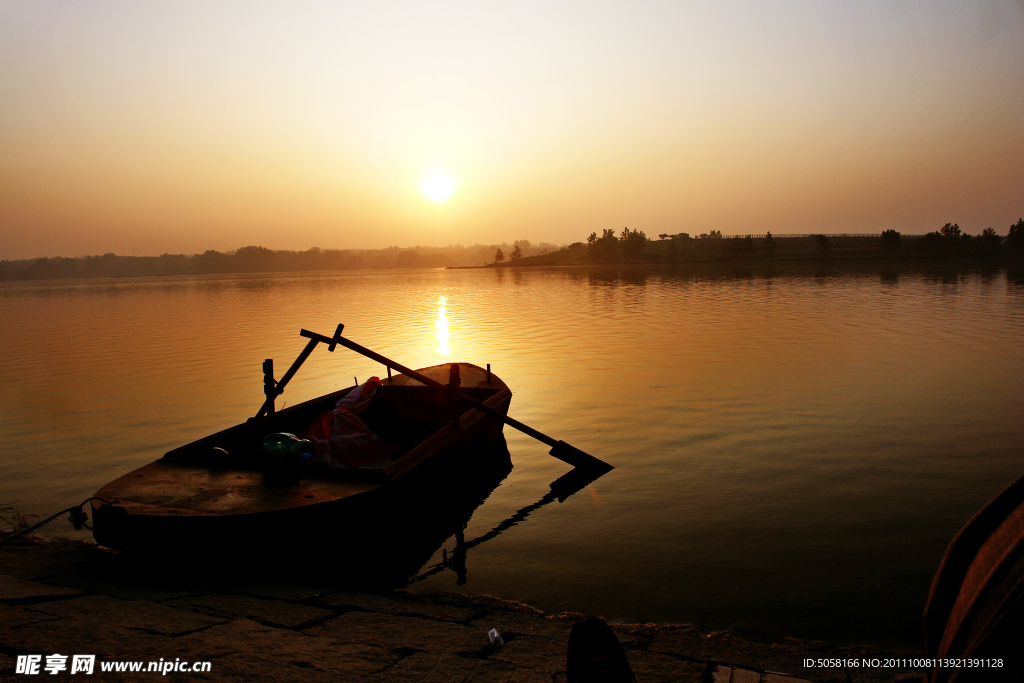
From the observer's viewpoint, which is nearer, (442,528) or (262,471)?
(262,471)

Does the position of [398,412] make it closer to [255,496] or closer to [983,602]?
[255,496]

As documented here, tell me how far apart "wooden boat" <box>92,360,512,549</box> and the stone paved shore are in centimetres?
59

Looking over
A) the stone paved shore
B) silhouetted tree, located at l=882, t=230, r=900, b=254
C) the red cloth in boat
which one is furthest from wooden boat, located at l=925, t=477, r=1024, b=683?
silhouetted tree, located at l=882, t=230, r=900, b=254

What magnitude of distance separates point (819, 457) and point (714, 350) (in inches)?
484

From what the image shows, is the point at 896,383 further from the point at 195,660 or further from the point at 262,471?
the point at 195,660

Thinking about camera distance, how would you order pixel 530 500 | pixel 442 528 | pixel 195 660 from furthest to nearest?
pixel 530 500
pixel 442 528
pixel 195 660

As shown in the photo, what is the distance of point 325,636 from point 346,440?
472 centimetres

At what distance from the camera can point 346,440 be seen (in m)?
9.59

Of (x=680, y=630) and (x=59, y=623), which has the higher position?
(x=59, y=623)

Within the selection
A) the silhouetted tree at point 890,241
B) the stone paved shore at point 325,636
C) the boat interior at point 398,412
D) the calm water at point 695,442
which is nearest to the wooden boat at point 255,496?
the boat interior at point 398,412

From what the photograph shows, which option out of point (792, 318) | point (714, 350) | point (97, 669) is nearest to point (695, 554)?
point (97, 669)

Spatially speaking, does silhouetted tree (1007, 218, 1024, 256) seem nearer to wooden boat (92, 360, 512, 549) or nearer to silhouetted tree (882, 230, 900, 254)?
silhouetted tree (882, 230, 900, 254)

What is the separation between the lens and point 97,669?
159 inches

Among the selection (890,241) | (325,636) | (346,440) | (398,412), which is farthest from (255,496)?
(890,241)
